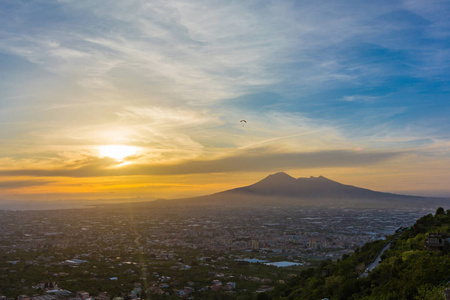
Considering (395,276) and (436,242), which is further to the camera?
(436,242)

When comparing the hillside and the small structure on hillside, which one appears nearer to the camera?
the hillside

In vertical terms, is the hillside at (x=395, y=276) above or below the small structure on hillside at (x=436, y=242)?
below

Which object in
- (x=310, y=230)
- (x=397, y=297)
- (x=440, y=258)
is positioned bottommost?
(x=310, y=230)

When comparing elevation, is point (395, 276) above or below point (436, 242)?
below

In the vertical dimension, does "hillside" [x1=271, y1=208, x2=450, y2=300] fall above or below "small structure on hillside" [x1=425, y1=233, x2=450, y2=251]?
below

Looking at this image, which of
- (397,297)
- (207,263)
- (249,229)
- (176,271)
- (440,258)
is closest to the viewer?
(397,297)

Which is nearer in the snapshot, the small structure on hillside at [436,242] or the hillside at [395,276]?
the hillside at [395,276]

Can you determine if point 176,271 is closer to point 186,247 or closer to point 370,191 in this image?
point 186,247

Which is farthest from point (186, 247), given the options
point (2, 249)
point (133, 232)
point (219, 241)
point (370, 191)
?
point (370, 191)
